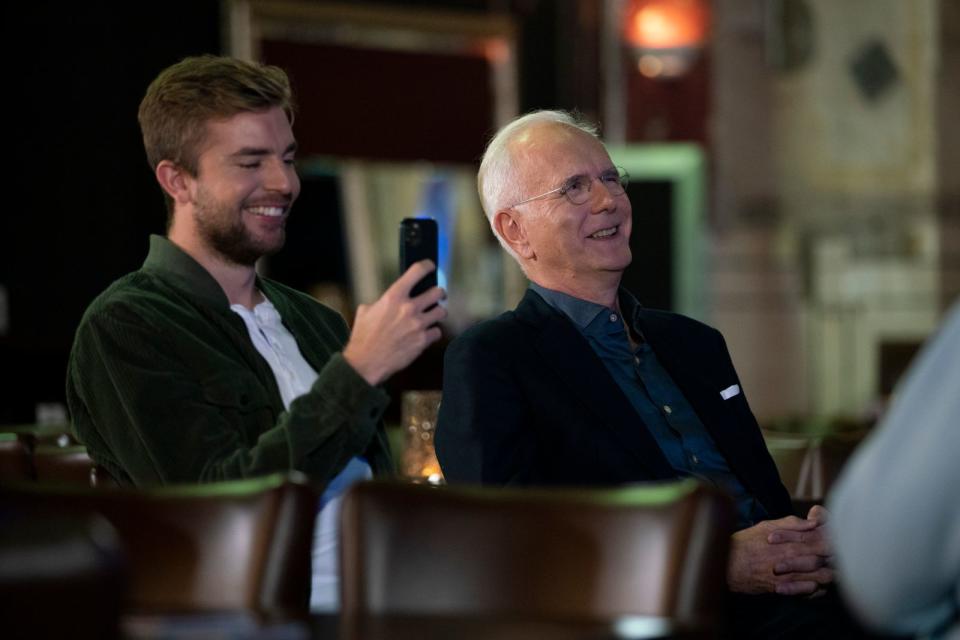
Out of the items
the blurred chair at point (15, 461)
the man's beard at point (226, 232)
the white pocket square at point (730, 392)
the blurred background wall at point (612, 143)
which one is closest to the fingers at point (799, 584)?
the white pocket square at point (730, 392)

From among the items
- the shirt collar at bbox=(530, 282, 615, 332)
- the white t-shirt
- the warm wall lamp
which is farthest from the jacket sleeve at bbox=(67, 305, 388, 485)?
the warm wall lamp

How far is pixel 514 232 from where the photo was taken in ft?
8.90

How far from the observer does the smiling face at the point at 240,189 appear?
255cm

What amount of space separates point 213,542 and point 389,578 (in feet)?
0.62

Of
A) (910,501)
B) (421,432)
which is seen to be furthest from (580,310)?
(910,501)

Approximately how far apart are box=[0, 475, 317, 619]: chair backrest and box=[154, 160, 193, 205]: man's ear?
1.07 metres

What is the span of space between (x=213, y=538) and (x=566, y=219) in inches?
47.9

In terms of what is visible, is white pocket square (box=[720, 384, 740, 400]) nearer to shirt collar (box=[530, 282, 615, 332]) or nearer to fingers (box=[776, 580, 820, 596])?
shirt collar (box=[530, 282, 615, 332])

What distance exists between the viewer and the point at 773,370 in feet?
33.8

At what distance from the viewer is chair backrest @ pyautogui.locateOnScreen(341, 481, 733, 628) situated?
4.93 feet

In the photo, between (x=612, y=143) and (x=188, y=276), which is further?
(x=612, y=143)

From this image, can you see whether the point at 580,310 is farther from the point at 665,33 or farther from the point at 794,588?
the point at 665,33

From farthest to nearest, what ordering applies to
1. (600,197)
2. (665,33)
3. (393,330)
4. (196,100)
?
(665,33)
(600,197)
(196,100)
(393,330)

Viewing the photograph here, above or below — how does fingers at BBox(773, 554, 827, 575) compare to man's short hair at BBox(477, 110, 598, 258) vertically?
below
